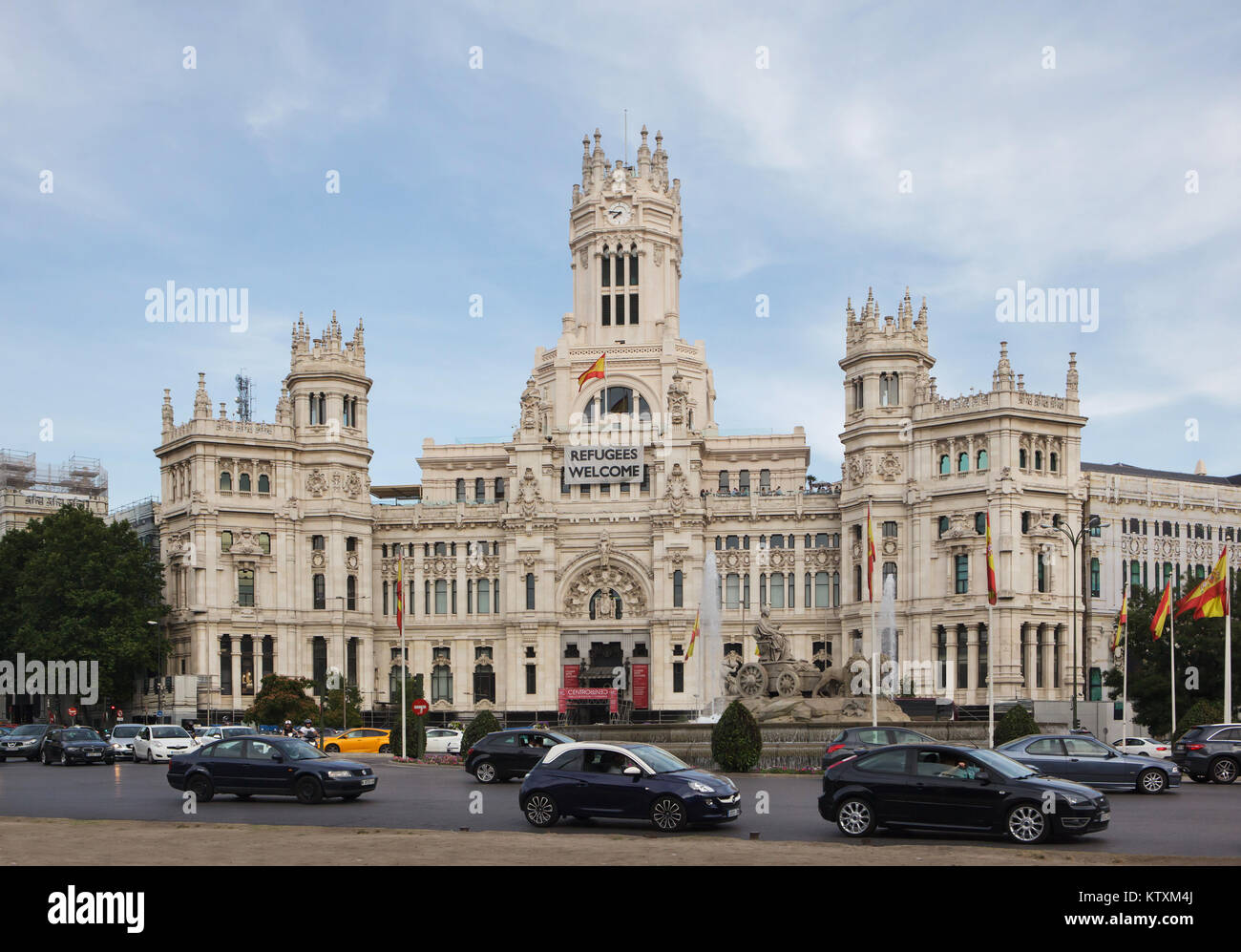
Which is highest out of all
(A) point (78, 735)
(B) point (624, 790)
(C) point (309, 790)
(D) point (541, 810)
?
(B) point (624, 790)

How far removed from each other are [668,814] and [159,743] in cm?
3761

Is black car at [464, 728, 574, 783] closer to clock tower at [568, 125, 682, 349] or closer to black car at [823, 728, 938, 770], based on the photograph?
black car at [823, 728, 938, 770]

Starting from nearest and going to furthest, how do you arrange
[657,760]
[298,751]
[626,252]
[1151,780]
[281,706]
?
[657,760], [298,751], [1151,780], [281,706], [626,252]

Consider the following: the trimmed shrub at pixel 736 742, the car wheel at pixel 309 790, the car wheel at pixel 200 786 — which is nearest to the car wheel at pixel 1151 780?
the trimmed shrub at pixel 736 742

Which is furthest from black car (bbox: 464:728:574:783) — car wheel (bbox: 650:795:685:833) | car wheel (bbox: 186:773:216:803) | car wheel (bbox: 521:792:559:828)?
car wheel (bbox: 650:795:685:833)

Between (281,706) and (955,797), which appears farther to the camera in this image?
(281,706)

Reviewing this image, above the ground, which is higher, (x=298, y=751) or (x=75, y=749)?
(x=298, y=751)

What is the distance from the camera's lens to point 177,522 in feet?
350

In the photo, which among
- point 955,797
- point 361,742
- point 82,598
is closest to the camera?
point 955,797

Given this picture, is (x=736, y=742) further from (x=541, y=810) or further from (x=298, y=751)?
(x=541, y=810)

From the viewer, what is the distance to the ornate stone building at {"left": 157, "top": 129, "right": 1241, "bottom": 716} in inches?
3816

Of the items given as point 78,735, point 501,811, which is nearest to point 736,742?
point 501,811

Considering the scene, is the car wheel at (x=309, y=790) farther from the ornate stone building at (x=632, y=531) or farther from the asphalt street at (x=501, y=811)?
the ornate stone building at (x=632, y=531)

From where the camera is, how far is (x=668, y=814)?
28812 mm
